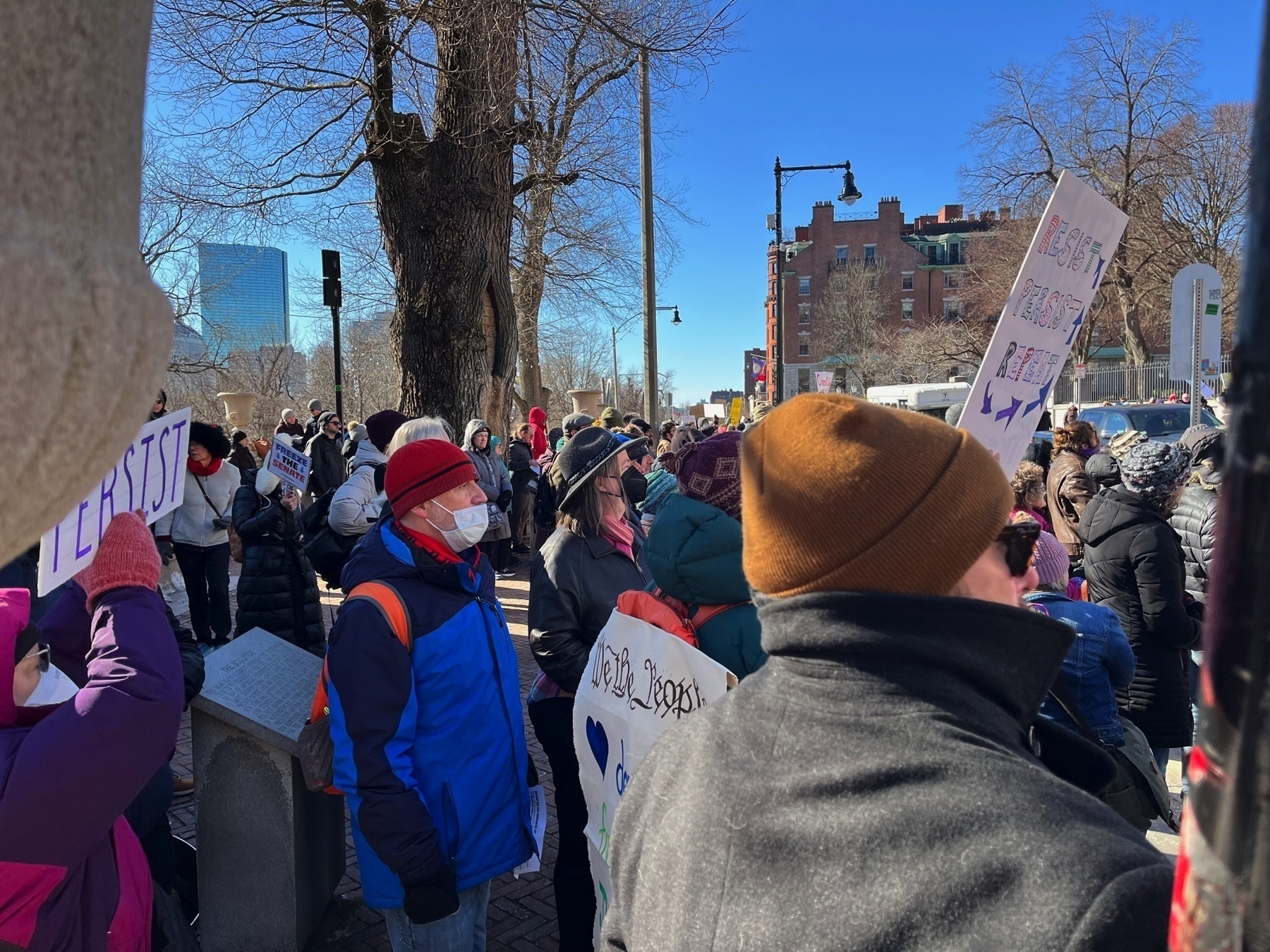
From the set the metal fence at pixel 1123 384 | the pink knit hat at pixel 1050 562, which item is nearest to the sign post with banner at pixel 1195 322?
the pink knit hat at pixel 1050 562

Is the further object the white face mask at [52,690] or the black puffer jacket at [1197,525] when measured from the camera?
the black puffer jacket at [1197,525]

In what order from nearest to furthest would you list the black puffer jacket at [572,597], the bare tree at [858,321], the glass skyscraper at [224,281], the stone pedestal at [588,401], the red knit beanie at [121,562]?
1. the red knit beanie at [121,562]
2. the black puffer jacket at [572,597]
3. the glass skyscraper at [224,281]
4. the stone pedestal at [588,401]
5. the bare tree at [858,321]

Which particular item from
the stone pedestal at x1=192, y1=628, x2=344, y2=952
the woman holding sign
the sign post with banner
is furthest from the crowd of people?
the sign post with banner

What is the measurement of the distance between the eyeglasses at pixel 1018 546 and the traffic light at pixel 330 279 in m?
10.9

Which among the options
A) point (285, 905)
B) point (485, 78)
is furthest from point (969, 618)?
point (485, 78)

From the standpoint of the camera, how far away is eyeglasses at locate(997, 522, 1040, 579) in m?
1.40

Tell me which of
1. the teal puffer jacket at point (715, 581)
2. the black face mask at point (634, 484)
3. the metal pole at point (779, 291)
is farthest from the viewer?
the metal pole at point (779, 291)

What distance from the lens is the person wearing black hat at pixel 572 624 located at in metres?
3.34

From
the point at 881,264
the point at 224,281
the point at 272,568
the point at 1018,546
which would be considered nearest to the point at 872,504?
the point at 1018,546

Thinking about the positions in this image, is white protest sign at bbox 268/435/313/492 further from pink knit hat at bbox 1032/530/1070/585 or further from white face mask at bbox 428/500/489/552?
pink knit hat at bbox 1032/530/1070/585

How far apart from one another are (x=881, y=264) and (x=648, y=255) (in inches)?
2249

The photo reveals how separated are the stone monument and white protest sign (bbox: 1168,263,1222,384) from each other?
10.2 m

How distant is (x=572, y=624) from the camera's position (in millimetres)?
3363

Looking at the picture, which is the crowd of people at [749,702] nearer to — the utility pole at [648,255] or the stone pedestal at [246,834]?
the stone pedestal at [246,834]
